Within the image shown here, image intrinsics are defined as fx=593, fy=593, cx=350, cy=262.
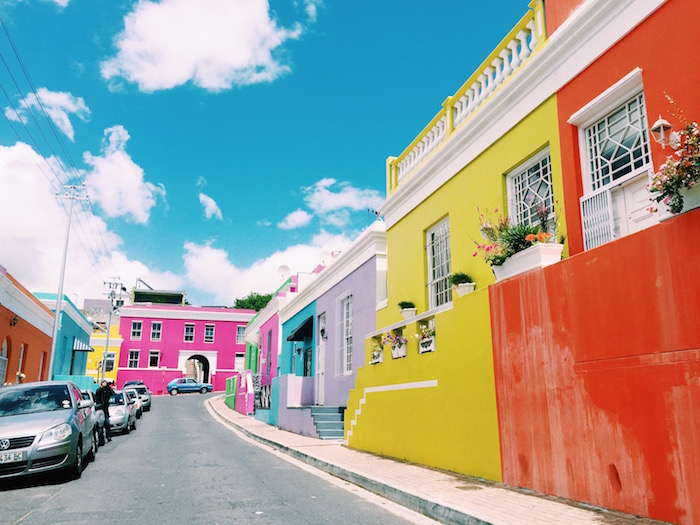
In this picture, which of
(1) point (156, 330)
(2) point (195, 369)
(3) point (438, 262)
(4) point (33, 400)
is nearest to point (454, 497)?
(3) point (438, 262)

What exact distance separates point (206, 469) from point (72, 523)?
4216 millimetres

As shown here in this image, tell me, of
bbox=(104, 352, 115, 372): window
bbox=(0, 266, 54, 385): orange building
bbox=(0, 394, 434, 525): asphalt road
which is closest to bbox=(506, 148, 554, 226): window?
bbox=(0, 394, 434, 525): asphalt road

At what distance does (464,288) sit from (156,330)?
4988 cm

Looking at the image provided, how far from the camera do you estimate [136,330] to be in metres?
54.8

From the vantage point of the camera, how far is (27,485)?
866cm

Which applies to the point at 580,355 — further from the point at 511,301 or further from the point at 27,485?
the point at 27,485

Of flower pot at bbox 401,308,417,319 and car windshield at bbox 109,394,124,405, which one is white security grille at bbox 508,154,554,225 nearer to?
flower pot at bbox 401,308,417,319

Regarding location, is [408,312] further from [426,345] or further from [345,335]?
[345,335]

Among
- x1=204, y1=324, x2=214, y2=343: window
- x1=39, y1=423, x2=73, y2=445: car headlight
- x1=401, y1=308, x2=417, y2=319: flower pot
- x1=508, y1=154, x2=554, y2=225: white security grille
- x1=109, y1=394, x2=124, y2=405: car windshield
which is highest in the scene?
x1=204, y1=324, x2=214, y2=343: window

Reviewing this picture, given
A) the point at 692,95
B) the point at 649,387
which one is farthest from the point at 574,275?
the point at 692,95

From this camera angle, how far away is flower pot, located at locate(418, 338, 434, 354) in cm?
1014

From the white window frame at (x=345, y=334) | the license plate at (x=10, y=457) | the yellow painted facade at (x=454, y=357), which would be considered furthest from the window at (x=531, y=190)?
the white window frame at (x=345, y=334)

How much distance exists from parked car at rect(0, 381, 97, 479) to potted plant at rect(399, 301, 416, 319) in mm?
6299

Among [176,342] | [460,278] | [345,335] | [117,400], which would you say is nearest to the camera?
[460,278]
